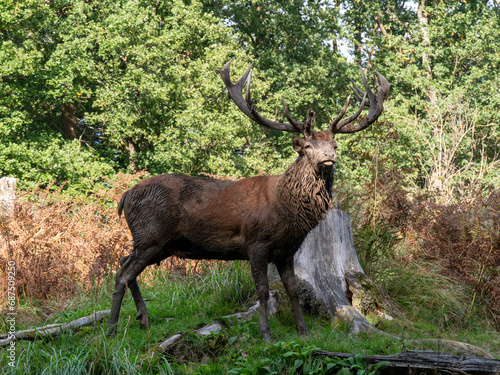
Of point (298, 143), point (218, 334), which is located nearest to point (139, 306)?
point (218, 334)

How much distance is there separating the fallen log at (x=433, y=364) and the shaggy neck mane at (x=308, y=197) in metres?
1.61

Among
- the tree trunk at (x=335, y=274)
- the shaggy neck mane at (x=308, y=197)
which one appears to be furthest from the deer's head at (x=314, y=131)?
the tree trunk at (x=335, y=274)

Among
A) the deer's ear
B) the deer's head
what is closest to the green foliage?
the deer's head

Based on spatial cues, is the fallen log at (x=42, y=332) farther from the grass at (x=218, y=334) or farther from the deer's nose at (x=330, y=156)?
the deer's nose at (x=330, y=156)

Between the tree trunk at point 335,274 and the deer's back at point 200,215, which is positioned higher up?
the deer's back at point 200,215

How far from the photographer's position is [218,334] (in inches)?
212

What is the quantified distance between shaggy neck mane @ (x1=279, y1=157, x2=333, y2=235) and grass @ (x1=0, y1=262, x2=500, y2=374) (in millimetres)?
1228

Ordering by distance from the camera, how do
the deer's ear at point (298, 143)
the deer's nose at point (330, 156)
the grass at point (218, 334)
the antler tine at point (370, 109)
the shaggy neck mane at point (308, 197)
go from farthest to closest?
the antler tine at point (370, 109) → the deer's ear at point (298, 143) → the shaggy neck mane at point (308, 197) → the deer's nose at point (330, 156) → the grass at point (218, 334)

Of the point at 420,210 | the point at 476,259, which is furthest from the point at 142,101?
the point at 476,259

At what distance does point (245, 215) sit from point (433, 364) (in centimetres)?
244

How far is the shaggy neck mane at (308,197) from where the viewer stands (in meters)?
5.68

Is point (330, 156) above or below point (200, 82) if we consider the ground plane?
below

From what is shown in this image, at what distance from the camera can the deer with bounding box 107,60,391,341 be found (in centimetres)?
568

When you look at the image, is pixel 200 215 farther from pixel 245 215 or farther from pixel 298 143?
pixel 298 143
